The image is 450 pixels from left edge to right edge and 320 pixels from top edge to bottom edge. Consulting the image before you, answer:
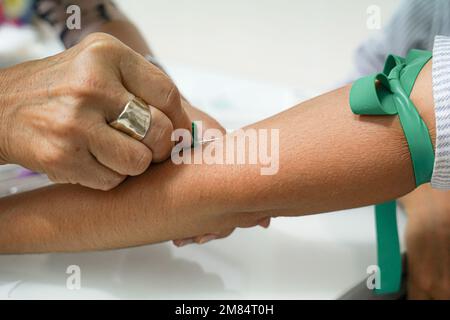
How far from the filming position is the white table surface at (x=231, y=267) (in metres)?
0.64

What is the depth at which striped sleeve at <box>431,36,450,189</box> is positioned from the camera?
1.58 feet

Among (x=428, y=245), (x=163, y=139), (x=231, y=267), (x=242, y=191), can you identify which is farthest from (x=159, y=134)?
(x=428, y=245)

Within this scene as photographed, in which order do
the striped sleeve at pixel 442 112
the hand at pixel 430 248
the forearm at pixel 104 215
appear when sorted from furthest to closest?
the hand at pixel 430 248 < the forearm at pixel 104 215 < the striped sleeve at pixel 442 112

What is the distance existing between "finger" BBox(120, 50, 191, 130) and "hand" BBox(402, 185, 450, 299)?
1.37 ft

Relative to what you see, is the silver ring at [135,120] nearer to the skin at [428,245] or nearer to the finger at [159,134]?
the finger at [159,134]

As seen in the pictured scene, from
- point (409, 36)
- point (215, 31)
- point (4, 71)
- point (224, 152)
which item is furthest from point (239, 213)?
point (215, 31)

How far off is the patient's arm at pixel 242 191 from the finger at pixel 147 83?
0.26 feet

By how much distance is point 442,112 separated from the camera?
484 mm

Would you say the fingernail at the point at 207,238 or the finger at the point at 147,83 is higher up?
the finger at the point at 147,83

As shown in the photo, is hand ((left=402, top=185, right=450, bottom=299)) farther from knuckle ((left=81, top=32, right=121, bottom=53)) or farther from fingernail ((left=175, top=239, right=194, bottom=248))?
knuckle ((left=81, top=32, right=121, bottom=53))

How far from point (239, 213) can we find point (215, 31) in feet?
3.20

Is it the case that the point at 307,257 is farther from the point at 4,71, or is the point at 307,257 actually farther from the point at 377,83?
the point at 4,71

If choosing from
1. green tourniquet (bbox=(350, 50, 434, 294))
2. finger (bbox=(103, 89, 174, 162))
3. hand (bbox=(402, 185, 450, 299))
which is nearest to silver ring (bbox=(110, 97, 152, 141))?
finger (bbox=(103, 89, 174, 162))

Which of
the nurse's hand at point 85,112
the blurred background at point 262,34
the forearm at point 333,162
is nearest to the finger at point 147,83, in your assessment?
the nurse's hand at point 85,112
